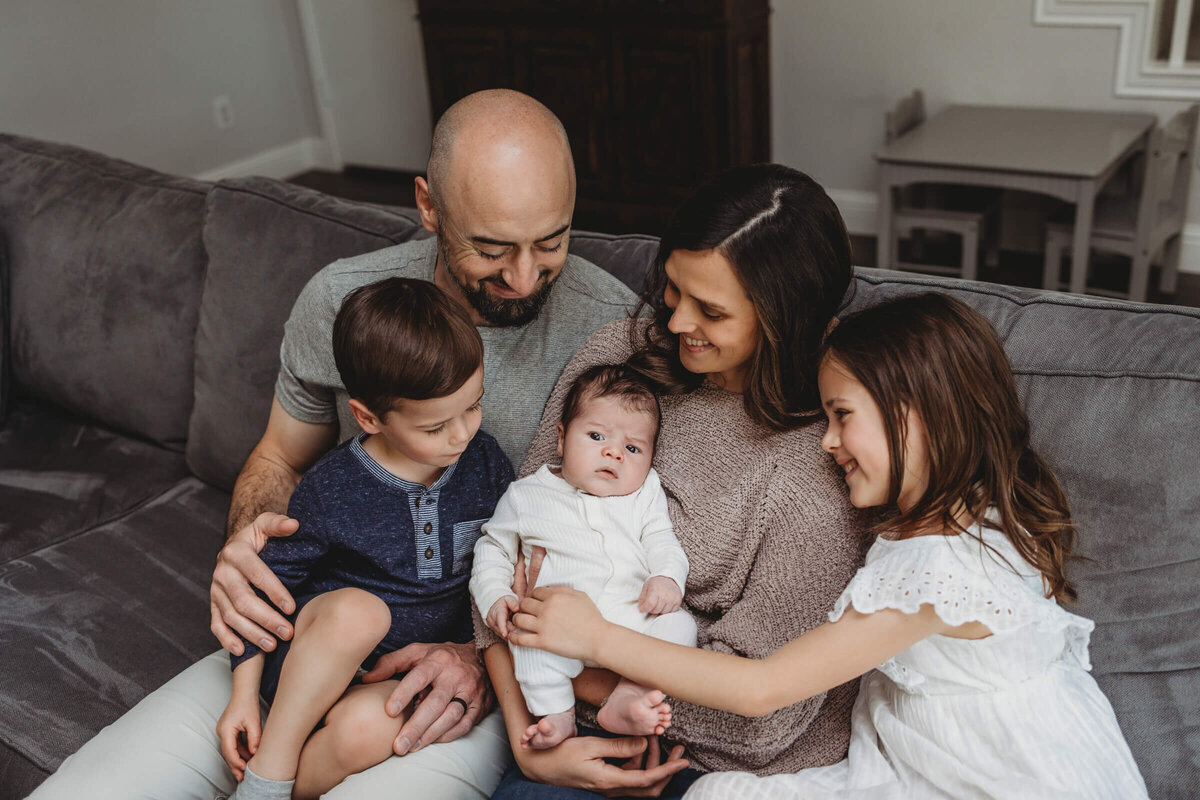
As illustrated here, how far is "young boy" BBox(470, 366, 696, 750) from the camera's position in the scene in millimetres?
1328

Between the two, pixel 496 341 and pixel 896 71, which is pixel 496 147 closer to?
pixel 496 341

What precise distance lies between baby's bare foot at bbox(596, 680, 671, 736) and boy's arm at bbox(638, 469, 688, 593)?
154mm

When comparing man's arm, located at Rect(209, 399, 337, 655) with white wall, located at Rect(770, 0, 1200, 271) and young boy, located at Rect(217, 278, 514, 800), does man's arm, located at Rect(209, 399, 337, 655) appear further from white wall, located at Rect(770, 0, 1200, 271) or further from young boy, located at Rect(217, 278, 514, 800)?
white wall, located at Rect(770, 0, 1200, 271)

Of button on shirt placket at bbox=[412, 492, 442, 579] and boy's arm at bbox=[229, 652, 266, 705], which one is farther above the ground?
button on shirt placket at bbox=[412, 492, 442, 579]

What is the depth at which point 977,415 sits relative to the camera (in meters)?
1.21

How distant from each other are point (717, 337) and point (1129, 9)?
320 cm

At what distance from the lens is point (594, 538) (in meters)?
1.43

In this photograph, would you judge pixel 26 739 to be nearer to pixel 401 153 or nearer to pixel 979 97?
pixel 979 97

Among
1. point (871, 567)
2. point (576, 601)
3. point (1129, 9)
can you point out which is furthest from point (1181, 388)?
point (1129, 9)

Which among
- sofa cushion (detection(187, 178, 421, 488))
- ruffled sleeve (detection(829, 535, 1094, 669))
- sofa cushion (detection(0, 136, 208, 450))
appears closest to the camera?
ruffled sleeve (detection(829, 535, 1094, 669))

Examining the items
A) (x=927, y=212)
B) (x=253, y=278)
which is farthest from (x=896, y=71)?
(x=253, y=278)

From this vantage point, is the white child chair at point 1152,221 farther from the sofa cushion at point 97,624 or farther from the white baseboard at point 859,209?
the sofa cushion at point 97,624

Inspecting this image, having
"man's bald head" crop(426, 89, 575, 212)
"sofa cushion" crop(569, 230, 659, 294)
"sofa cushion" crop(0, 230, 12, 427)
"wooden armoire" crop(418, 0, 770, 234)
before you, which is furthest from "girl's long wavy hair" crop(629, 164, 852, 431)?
"wooden armoire" crop(418, 0, 770, 234)

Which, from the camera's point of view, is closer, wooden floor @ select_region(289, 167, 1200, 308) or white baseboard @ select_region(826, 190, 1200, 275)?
wooden floor @ select_region(289, 167, 1200, 308)
